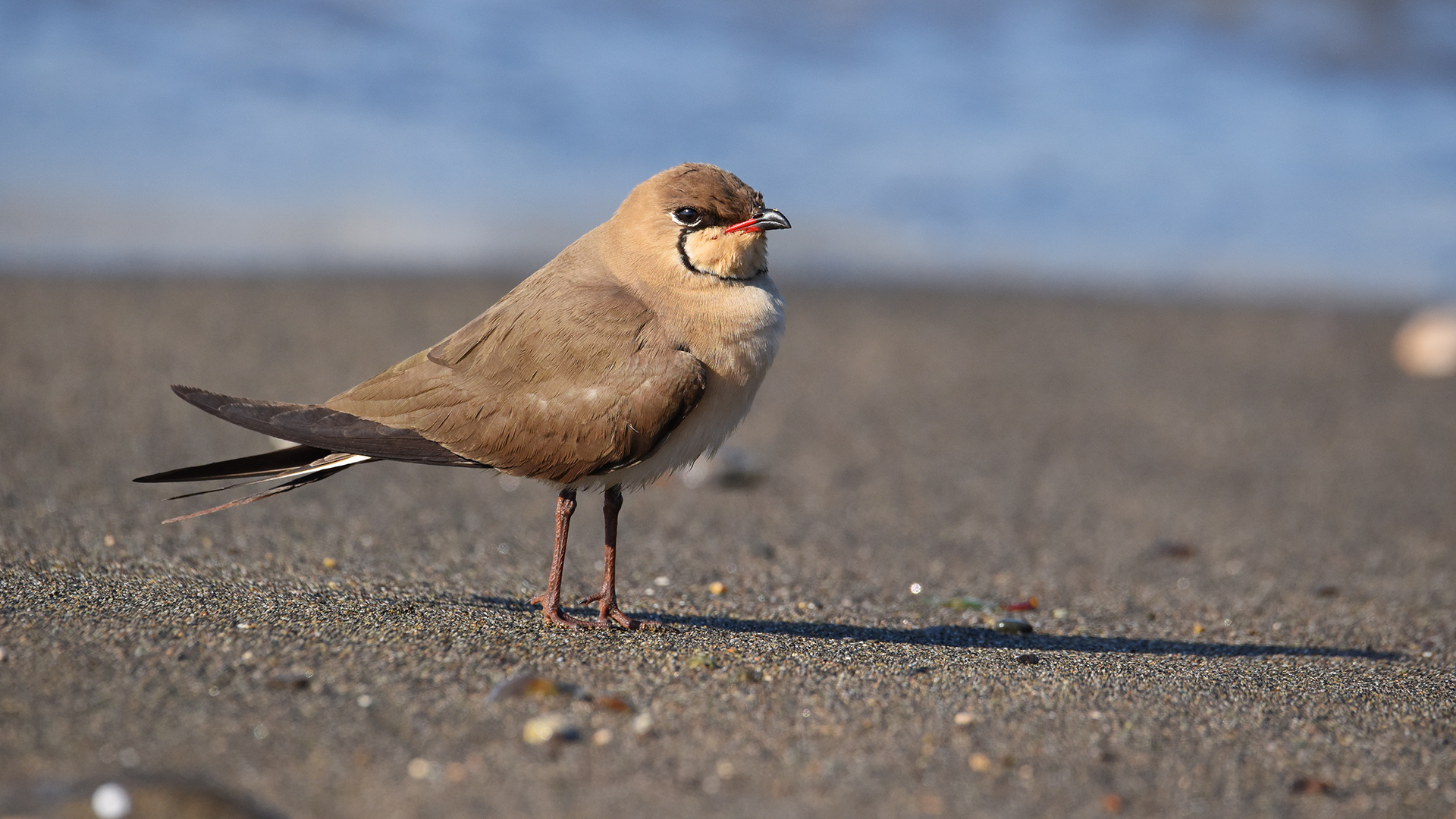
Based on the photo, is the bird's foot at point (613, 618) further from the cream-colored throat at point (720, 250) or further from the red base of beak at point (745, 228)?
the red base of beak at point (745, 228)

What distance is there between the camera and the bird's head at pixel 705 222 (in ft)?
13.0

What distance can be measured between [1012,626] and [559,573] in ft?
5.74

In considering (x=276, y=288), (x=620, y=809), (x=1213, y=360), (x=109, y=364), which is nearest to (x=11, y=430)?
(x=109, y=364)

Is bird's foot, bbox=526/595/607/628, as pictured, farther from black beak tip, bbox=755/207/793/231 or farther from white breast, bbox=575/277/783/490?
black beak tip, bbox=755/207/793/231

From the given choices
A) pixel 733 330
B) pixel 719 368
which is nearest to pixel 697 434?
pixel 719 368

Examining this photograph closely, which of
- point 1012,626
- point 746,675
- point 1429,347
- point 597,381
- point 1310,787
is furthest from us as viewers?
point 1429,347

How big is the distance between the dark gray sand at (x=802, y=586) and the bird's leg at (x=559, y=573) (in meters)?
0.08

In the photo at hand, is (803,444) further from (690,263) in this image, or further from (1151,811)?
(1151,811)

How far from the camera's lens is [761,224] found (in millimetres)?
3938

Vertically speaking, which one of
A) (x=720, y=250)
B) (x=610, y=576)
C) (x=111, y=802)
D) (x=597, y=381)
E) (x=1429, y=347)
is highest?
(x=720, y=250)

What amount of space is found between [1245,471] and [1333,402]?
5.49 feet

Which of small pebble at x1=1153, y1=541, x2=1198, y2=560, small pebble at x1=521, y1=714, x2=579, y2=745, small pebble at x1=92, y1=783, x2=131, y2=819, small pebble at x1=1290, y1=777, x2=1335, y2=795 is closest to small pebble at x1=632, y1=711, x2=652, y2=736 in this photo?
small pebble at x1=521, y1=714, x2=579, y2=745

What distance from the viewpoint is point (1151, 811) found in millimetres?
2686

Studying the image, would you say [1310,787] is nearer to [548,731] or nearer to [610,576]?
[548,731]
